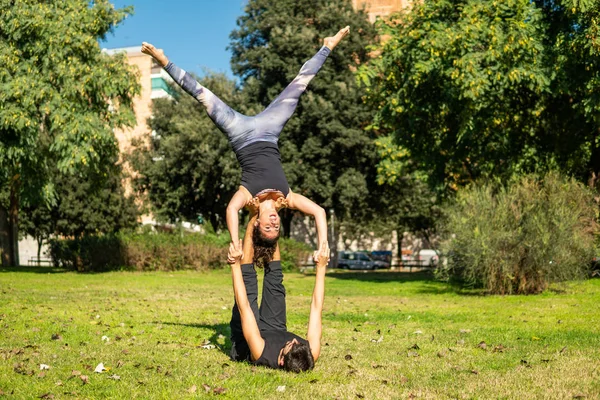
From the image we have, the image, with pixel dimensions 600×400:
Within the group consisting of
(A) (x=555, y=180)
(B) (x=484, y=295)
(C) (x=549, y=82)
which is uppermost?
(C) (x=549, y=82)

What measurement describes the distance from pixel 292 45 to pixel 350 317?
92.5 feet

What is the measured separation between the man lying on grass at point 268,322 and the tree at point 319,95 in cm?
3017

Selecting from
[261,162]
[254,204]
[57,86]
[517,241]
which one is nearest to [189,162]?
[57,86]

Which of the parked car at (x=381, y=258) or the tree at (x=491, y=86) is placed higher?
the tree at (x=491, y=86)

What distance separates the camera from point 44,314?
1256cm

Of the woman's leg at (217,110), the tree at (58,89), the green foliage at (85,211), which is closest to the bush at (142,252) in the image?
the tree at (58,89)

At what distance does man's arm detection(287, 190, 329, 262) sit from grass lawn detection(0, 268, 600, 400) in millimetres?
1208

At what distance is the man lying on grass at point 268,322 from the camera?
286 inches

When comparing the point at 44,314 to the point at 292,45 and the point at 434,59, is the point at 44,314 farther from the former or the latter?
the point at 292,45

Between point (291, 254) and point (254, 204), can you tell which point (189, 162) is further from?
point (254, 204)

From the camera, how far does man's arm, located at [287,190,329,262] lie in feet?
25.6

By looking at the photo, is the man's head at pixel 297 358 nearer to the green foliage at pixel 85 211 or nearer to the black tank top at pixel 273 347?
the black tank top at pixel 273 347

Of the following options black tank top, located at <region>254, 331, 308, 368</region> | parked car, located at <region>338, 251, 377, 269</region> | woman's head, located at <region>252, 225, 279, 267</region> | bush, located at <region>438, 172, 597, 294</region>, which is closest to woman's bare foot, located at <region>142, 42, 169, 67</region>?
woman's head, located at <region>252, 225, 279, 267</region>

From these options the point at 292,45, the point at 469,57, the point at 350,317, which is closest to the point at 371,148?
the point at 292,45
